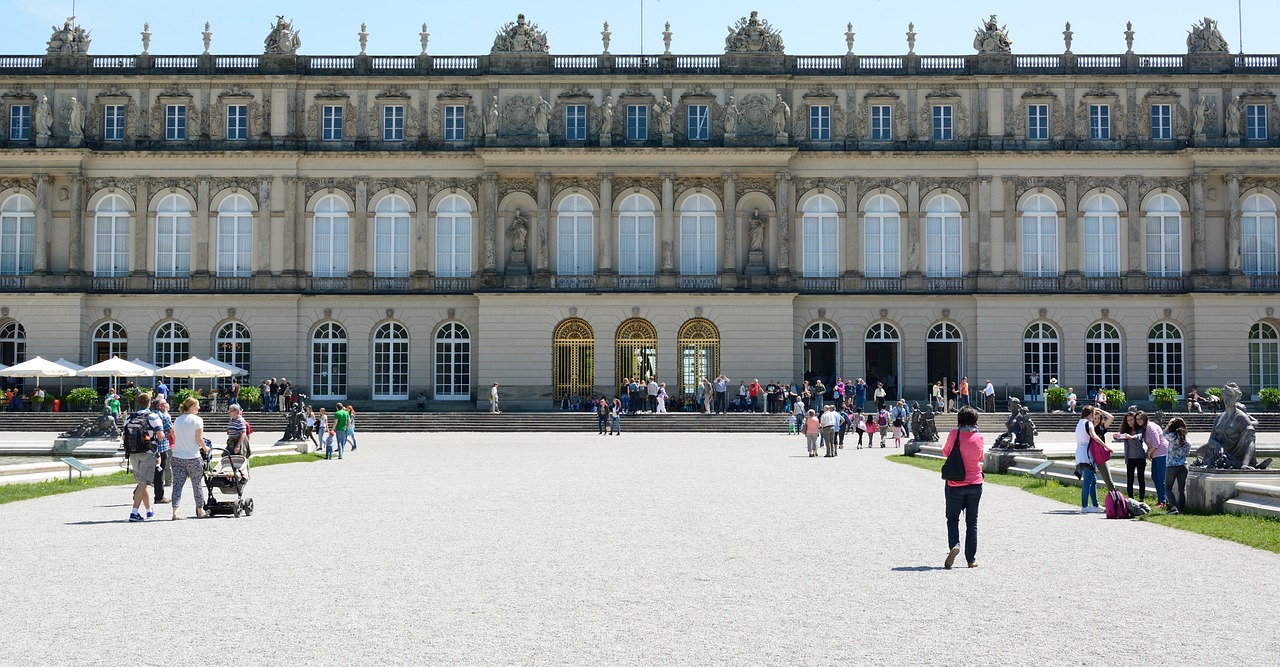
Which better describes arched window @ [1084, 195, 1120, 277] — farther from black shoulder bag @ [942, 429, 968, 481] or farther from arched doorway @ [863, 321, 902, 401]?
black shoulder bag @ [942, 429, 968, 481]

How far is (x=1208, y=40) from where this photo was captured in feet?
182

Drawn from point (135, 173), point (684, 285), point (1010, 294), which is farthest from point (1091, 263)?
point (135, 173)

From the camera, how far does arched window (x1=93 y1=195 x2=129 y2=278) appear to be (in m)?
55.6

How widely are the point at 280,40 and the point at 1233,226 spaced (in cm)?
3995

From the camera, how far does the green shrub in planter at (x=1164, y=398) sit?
5088 cm

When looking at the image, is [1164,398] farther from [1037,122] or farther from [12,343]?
[12,343]

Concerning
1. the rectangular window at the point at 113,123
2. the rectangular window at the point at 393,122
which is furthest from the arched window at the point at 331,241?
the rectangular window at the point at 113,123

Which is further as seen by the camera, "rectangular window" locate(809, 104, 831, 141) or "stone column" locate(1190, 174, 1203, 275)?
"rectangular window" locate(809, 104, 831, 141)

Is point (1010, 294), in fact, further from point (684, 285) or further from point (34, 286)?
point (34, 286)

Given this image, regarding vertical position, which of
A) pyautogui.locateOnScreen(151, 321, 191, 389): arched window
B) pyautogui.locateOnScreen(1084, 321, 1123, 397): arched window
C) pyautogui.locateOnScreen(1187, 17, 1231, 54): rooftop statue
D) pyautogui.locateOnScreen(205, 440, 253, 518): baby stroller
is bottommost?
pyautogui.locateOnScreen(205, 440, 253, 518): baby stroller

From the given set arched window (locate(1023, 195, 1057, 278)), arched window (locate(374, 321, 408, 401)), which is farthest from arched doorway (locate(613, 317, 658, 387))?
arched window (locate(1023, 195, 1057, 278))

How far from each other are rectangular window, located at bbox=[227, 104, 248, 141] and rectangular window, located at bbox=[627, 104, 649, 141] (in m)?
16.0

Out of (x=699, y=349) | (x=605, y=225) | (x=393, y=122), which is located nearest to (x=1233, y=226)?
(x=699, y=349)

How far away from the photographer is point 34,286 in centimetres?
5481
